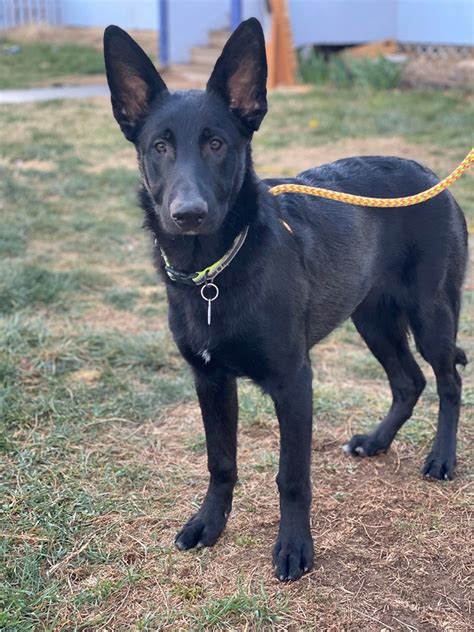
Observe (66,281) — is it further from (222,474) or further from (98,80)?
(98,80)

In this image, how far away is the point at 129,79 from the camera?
108 inches

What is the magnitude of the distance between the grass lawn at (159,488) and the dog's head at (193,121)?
3.75 ft

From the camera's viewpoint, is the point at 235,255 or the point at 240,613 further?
the point at 235,255

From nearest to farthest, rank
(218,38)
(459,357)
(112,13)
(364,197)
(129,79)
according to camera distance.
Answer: (129,79) < (364,197) < (459,357) < (218,38) < (112,13)

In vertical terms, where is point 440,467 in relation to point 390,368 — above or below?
below

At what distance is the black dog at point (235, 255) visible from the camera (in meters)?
2.57

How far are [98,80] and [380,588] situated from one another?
13968 millimetres

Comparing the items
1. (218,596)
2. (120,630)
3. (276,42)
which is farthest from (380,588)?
(276,42)

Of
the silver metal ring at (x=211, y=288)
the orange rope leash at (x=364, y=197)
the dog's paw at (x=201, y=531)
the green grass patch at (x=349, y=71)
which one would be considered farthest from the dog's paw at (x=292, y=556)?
the green grass patch at (x=349, y=71)

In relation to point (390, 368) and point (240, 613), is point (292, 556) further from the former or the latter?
point (390, 368)

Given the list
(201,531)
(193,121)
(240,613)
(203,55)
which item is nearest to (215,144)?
(193,121)

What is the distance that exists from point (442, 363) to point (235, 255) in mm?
1134

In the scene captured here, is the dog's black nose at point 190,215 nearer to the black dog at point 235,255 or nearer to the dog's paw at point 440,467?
the black dog at point 235,255

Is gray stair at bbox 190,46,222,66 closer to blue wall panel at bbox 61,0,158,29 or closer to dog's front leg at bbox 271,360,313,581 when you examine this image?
blue wall panel at bbox 61,0,158,29
